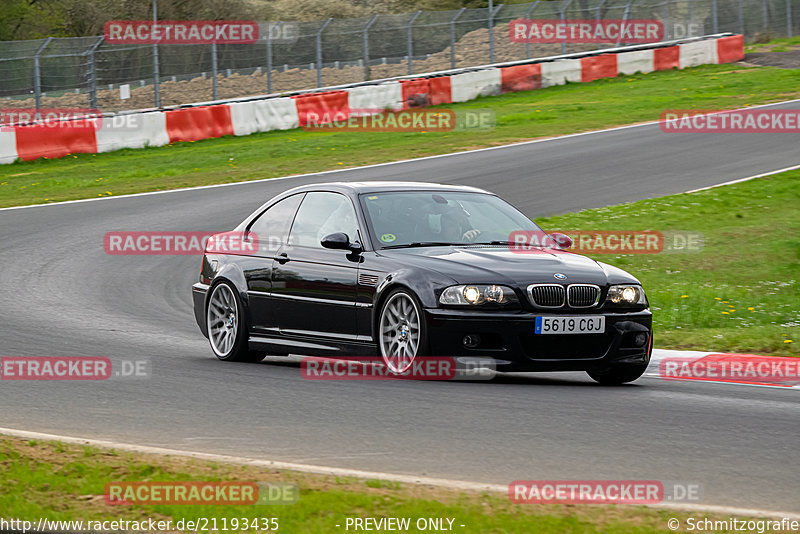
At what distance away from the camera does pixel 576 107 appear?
108 ft

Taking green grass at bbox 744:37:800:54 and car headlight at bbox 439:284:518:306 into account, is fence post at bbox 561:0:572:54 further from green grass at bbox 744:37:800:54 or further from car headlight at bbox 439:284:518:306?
car headlight at bbox 439:284:518:306

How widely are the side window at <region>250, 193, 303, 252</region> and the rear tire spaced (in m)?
2.79

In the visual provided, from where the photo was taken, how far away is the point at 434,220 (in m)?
9.47

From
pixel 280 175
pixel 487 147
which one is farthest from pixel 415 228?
pixel 487 147

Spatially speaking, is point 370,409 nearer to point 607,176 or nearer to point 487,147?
point 607,176

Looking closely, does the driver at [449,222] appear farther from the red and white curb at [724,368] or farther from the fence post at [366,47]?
the fence post at [366,47]

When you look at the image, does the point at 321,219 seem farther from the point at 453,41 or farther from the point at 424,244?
the point at 453,41

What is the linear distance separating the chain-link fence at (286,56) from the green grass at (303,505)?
2370 cm

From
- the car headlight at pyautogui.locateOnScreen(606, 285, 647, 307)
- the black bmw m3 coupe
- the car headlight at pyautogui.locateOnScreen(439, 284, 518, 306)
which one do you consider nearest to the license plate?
the black bmw m3 coupe

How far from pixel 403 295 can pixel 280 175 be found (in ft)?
52.9

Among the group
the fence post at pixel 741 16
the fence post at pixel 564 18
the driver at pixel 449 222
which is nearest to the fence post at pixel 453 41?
the fence post at pixel 564 18

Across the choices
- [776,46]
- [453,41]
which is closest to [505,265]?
[453,41]

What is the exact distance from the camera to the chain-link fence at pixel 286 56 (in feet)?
93.4

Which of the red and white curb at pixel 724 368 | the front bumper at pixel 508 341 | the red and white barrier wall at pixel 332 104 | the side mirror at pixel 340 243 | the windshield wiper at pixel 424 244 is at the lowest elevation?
the red and white curb at pixel 724 368
